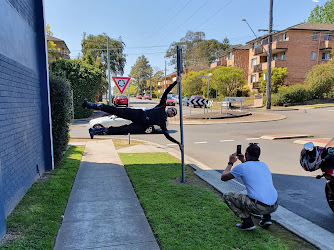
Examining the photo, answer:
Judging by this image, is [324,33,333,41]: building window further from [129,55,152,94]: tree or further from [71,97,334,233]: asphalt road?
[129,55,152,94]: tree

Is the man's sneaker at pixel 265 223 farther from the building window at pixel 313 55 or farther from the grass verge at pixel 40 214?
the building window at pixel 313 55

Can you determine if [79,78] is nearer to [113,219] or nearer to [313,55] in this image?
[113,219]

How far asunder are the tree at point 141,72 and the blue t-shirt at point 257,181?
112 m

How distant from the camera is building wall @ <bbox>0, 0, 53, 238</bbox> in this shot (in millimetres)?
4262

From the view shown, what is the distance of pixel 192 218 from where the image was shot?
4098 millimetres

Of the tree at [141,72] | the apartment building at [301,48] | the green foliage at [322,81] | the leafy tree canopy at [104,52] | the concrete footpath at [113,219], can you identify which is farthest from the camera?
the tree at [141,72]

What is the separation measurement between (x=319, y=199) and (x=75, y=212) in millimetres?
4528

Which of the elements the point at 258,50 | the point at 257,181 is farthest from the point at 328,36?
the point at 257,181

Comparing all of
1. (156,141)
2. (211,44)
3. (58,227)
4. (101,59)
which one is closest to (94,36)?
(101,59)

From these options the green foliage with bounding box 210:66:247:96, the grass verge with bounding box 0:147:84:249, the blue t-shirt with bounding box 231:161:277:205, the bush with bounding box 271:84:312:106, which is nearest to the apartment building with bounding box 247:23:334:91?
the green foliage with bounding box 210:66:247:96

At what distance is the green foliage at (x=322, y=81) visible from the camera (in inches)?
1316

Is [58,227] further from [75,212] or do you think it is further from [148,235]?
[148,235]

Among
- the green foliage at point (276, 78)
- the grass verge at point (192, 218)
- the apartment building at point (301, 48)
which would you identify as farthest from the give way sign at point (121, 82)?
the apartment building at point (301, 48)

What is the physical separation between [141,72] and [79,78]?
91.5 metres
